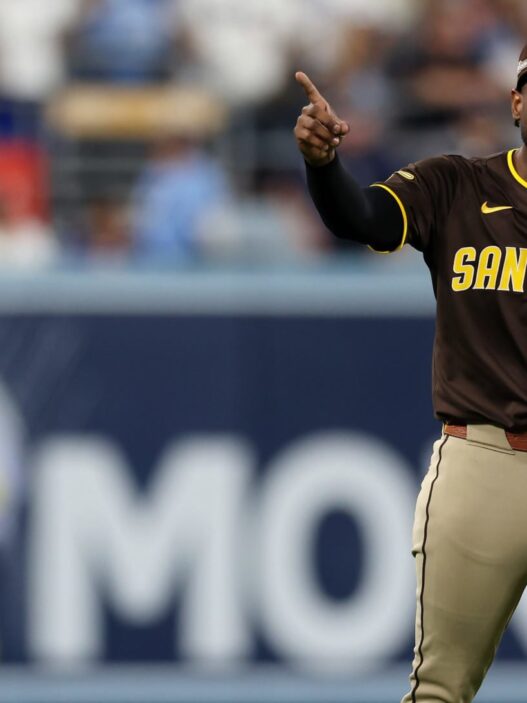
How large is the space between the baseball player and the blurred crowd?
2943mm

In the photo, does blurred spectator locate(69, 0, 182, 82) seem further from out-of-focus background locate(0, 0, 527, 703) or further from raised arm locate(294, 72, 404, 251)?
raised arm locate(294, 72, 404, 251)

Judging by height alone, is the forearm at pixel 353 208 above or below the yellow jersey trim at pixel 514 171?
below

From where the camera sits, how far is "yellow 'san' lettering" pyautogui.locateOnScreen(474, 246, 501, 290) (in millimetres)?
3338

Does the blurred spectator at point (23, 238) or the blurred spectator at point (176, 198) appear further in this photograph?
the blurred spectator at point (176, 198)

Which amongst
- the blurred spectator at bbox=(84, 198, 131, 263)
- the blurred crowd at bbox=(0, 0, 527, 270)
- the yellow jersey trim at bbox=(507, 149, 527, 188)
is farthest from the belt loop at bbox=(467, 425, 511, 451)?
the blurred spectator at bbox=(84, 198, 131, 263)

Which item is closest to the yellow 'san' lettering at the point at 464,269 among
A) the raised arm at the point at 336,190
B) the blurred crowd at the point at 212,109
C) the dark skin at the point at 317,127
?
the raised arm at the point at 336,190

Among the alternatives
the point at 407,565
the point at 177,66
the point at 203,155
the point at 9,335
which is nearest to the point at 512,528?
the point at 407,565

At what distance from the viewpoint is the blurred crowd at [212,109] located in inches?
274

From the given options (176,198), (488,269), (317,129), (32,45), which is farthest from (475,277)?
(32,45)

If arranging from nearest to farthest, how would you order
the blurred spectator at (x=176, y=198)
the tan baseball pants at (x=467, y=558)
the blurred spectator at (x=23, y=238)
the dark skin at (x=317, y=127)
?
the dark skin at (x=317, y=127)
the tan baseball pants at (x=467, y=558)
the blurred spectator at (x=23, y=238)
the blurred spectator at (x=176, y=198)

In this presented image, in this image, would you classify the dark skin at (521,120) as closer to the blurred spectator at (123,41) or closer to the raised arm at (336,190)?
the raised arm at (336,190)

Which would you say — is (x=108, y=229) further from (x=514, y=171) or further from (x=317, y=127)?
(x=317, y=127)

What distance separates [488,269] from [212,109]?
13.8 ft

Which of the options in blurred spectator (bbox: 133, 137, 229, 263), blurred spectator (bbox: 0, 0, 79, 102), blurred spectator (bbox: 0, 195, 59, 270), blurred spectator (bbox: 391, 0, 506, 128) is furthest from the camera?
blurred spectator (bbox: 0, 0, 79, 102)
